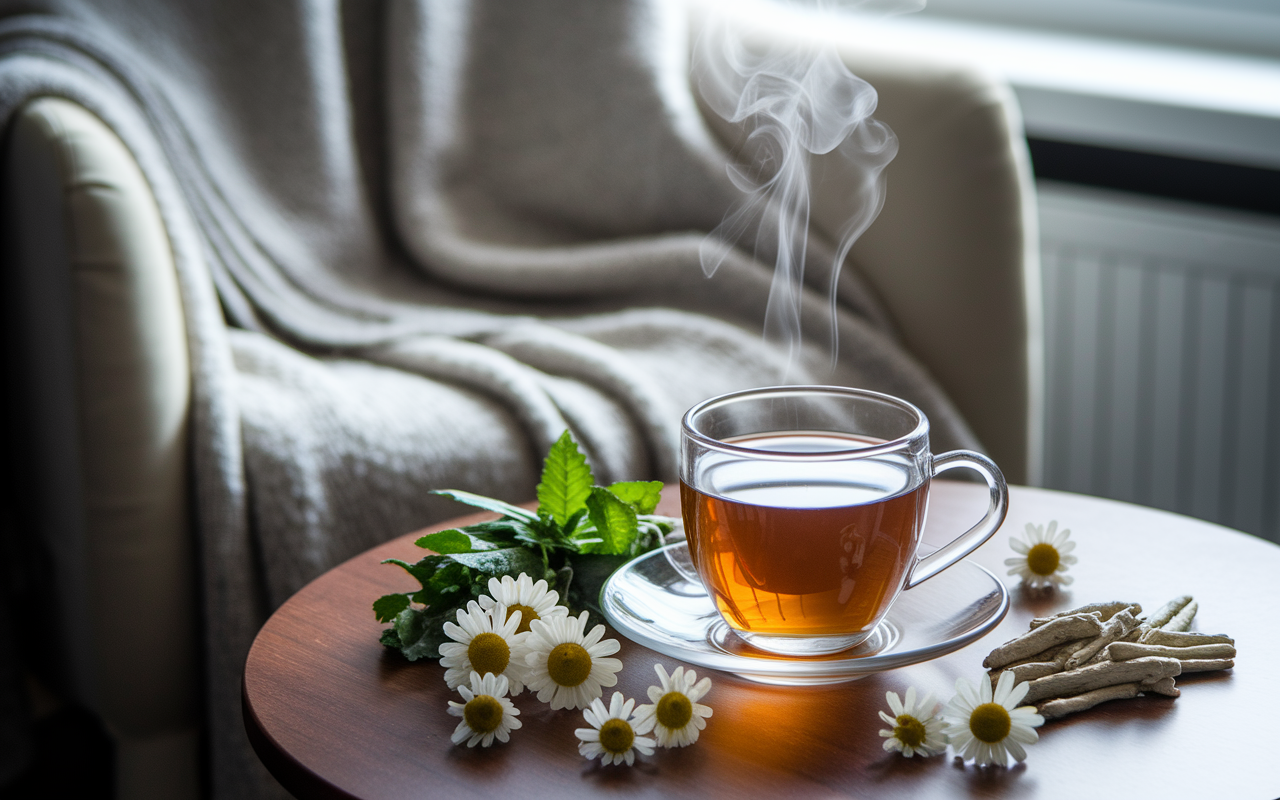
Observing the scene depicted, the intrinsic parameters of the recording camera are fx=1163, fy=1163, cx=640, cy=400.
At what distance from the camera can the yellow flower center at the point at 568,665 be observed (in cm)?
57

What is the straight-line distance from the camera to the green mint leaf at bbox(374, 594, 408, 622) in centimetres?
65

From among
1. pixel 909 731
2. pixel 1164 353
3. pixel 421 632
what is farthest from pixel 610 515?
pixel 1164 353

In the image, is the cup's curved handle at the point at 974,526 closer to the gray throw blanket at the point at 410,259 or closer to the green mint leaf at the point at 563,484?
the green mint leaf at the point at 563,484

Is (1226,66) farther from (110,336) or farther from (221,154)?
(110,336)

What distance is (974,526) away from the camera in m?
0.63

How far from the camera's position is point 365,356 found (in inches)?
60.3

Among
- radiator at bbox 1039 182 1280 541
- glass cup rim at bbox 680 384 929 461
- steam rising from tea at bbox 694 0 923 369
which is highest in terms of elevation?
steam rising from tea at bbox 694 0 923 369

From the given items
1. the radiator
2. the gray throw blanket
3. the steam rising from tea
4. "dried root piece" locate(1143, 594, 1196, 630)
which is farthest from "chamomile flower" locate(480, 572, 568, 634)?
the radiator

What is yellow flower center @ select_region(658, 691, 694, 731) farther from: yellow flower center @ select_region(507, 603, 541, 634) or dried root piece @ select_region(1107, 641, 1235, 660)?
dried root piece @ select_region(1107, 641, 1235, 660)

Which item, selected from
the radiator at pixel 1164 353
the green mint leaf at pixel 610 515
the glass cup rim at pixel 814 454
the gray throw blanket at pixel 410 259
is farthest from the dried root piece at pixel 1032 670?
the radiator at pixel 1164 353

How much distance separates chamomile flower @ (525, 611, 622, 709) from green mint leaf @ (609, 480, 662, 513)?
0.53 ft

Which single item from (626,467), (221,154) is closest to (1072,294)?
(626,467)

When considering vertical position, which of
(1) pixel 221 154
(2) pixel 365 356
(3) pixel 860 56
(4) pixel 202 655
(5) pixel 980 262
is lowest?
(4) pixel 202 655

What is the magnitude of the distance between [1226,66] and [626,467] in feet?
4.44
